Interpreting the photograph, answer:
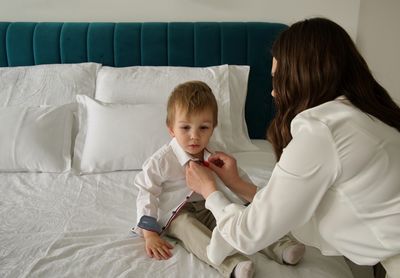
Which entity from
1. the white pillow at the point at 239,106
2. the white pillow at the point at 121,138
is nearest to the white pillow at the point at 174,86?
the white pillow at the point at 239,106

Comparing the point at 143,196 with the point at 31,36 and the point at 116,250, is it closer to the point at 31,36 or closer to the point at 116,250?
the point at 116,250

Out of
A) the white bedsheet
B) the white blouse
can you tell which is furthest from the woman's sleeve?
the white bedsheet

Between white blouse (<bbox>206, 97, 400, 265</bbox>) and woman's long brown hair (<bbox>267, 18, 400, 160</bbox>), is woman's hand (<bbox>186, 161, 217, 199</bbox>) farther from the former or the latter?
woman's long brown hair (<bbox>267, 18, 400, 160</bbox>)

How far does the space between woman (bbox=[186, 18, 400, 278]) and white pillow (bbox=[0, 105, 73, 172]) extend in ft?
3.61

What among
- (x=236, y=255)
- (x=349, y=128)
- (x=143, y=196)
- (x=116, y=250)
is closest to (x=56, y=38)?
(x=143, y=196)

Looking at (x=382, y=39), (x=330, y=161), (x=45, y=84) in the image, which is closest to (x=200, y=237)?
(x=330, y=161)

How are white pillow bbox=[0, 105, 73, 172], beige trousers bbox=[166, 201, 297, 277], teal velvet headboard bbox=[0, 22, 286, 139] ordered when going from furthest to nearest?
1. teal velvet headboard bbox=[0, 22, 286, 139]
2. white pillow bbox=[0, 105, 73, 172]
3. beige trousers bbox=[166, 201, 297, 277]

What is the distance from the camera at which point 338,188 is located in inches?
36.0

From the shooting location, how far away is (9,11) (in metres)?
2.33

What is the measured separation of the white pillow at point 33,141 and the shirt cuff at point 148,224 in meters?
0.74

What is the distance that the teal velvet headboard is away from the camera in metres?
2.24

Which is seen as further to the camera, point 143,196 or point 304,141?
point 143,196

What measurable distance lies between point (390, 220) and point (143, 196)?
78 cm

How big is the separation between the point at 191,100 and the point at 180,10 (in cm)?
116
